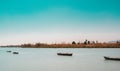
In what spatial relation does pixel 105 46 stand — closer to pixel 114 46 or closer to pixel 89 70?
pixel 114 46

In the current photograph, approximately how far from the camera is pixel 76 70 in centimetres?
2022

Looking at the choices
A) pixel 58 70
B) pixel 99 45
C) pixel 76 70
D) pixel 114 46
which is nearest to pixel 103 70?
pixel 76 70

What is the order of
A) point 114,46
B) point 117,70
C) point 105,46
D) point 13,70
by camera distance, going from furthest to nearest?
point 105,46 → point 114,46 → point 13,70 → point 117,70

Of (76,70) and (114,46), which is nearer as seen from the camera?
(76,70)

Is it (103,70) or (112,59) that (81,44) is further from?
(103,70)

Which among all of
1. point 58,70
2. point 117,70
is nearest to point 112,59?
point 117,70

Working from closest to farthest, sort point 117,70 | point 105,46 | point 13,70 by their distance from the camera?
point 117,70 < point 13,70 < point 105,46

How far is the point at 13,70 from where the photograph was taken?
21.2 meters

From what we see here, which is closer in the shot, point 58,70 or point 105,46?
point 58,70

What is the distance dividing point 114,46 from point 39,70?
73.7 metres

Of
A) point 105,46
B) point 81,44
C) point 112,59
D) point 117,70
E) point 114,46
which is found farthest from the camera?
point 81,44

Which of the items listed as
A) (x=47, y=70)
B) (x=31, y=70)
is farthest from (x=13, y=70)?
(x=47, y=70)

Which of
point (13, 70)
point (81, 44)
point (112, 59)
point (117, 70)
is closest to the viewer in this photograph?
point (117, 70)

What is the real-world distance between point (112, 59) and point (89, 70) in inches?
419
